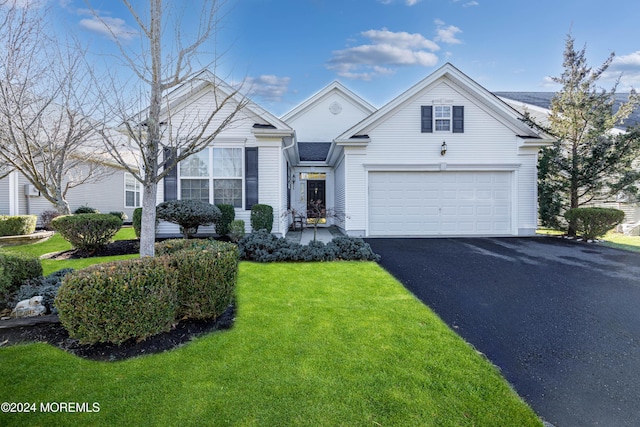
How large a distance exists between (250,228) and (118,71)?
5.62 m

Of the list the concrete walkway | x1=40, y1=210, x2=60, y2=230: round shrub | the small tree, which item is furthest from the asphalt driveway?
x1=40, y1=210, x2=60, y2=230: round shrub

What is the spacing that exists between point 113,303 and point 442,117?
11.9 metres

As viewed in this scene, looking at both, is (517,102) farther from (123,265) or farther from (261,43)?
(123,265)

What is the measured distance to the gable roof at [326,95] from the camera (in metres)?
18.3

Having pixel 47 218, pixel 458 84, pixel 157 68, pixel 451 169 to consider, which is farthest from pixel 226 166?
pixel 458 84

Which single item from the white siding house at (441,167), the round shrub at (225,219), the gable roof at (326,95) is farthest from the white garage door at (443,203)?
the gable roof at (326,95)

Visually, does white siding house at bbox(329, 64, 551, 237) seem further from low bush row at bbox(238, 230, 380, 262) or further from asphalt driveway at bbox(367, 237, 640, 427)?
low bush row at bbox(238, 230, 380, 262)

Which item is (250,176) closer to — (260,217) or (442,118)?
(260,217)

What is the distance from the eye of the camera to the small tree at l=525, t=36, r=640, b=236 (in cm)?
1066

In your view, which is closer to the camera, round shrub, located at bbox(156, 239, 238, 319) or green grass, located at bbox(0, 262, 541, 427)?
green grass, located at bbox(0, 262, 541, 427)

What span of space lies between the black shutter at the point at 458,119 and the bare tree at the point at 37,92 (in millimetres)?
11408

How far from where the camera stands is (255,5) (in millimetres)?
7105

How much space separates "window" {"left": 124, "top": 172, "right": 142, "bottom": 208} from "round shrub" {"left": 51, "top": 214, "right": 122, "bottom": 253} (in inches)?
426

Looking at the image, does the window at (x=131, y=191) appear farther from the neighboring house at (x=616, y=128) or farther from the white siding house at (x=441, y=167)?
the neighboring house at (x=616, y=128)
